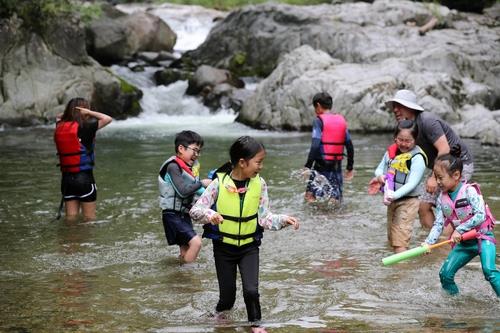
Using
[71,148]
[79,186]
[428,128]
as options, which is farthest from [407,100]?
[79,186]

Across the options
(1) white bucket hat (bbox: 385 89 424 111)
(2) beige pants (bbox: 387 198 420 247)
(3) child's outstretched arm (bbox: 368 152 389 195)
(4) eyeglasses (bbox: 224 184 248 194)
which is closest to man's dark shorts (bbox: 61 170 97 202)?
(3) child's outstretched arm (bbox: 368 152 389 195)

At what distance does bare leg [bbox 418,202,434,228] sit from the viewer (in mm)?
9375

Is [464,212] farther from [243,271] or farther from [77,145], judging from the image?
[77,145]

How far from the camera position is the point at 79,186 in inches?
391

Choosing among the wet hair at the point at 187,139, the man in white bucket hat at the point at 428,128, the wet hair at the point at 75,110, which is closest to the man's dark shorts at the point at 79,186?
the wet hair at the point at 75,110

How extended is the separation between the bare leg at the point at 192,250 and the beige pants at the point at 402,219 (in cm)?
207

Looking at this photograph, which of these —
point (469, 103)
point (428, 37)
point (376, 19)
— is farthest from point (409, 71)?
point (376, 19)

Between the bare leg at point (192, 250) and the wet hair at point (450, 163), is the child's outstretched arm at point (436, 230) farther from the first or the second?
the bare leg at point (192, 250)

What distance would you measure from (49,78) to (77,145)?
44.0 feet

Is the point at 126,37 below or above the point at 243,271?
above

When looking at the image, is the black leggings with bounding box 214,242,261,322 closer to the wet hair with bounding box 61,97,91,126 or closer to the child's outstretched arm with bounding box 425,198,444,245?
the child's outstretched arm with bounding box 425,198,444,245

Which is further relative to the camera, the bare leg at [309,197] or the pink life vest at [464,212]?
the bare leg at [309,197]

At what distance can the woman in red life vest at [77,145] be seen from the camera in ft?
31.7

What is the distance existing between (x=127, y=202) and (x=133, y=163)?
3972 mm
